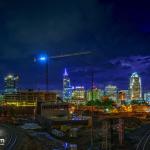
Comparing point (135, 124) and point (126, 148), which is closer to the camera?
point (126, 148)

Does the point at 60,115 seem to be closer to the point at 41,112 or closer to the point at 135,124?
the point at 41,112

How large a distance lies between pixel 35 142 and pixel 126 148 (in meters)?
18.4

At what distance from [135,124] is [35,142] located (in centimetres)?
6156

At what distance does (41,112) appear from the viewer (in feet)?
518

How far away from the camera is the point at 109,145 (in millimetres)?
66438

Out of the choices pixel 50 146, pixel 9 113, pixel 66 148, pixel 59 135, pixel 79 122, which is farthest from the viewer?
pixel 9 113

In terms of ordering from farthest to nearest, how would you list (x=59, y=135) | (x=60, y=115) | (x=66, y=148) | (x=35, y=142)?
(x=60, y=115) → (x=59, y=135) → (x=35, y=142) → (x=66, y=148)

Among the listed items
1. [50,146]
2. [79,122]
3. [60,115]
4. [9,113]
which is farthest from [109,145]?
[9,113]

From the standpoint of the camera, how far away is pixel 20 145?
7094cm

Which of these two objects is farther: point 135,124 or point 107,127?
point 135,124

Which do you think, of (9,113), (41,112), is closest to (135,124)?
(41,112)

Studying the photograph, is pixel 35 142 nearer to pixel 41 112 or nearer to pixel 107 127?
pixel 107 127

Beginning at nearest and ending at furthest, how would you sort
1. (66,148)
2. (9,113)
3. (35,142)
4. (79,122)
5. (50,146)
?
(66,148) → (50,146) → (35,142) → (79,122) → (9,113)

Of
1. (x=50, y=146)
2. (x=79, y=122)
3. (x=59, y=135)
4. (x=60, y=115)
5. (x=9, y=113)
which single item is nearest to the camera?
(x=50, y=146)
